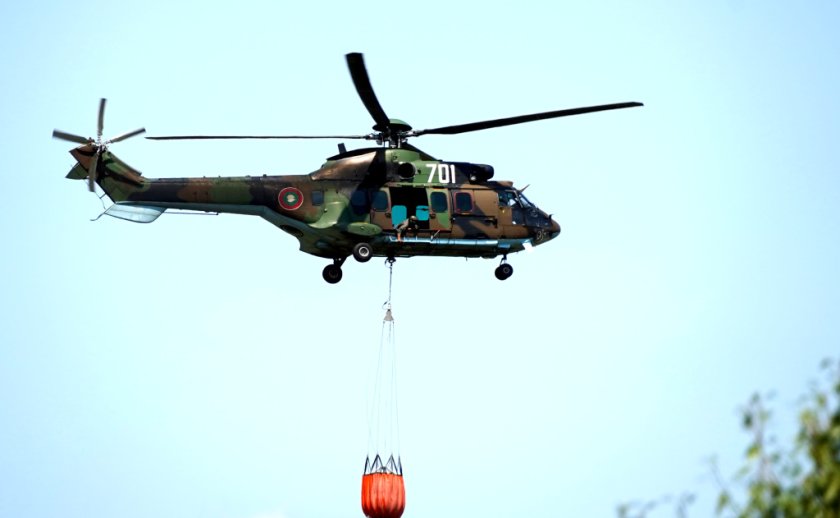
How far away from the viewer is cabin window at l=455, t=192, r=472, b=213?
31.4 metres

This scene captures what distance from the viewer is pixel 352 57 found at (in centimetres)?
2781

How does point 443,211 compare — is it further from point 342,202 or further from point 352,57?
point 352,57

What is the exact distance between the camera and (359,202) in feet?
100

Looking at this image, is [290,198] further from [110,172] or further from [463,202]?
[463,202]

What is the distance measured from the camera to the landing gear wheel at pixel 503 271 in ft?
106

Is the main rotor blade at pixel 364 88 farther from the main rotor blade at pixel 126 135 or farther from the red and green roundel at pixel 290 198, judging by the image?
the main rotor blade at pixel 126 135

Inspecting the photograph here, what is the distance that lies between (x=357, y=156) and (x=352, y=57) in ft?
11.8

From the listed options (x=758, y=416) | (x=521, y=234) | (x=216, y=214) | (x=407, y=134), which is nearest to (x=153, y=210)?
(x=216, y=214)

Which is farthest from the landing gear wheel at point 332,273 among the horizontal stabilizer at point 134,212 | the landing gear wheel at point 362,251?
the horizontal stabilizer at point 134,212

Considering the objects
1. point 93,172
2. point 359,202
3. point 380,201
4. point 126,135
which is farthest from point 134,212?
point 380,201

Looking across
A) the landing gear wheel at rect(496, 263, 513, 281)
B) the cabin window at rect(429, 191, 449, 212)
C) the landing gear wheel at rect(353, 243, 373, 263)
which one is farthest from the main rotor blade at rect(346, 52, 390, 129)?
the landing gear wheel at rect(496, 263, 513, 281)

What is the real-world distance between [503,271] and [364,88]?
229 inches

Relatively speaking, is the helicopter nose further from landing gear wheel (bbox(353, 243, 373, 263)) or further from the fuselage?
landing gear wheel (bbox(353, 243, 373, 263))

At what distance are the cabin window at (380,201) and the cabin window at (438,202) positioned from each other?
1070mm
